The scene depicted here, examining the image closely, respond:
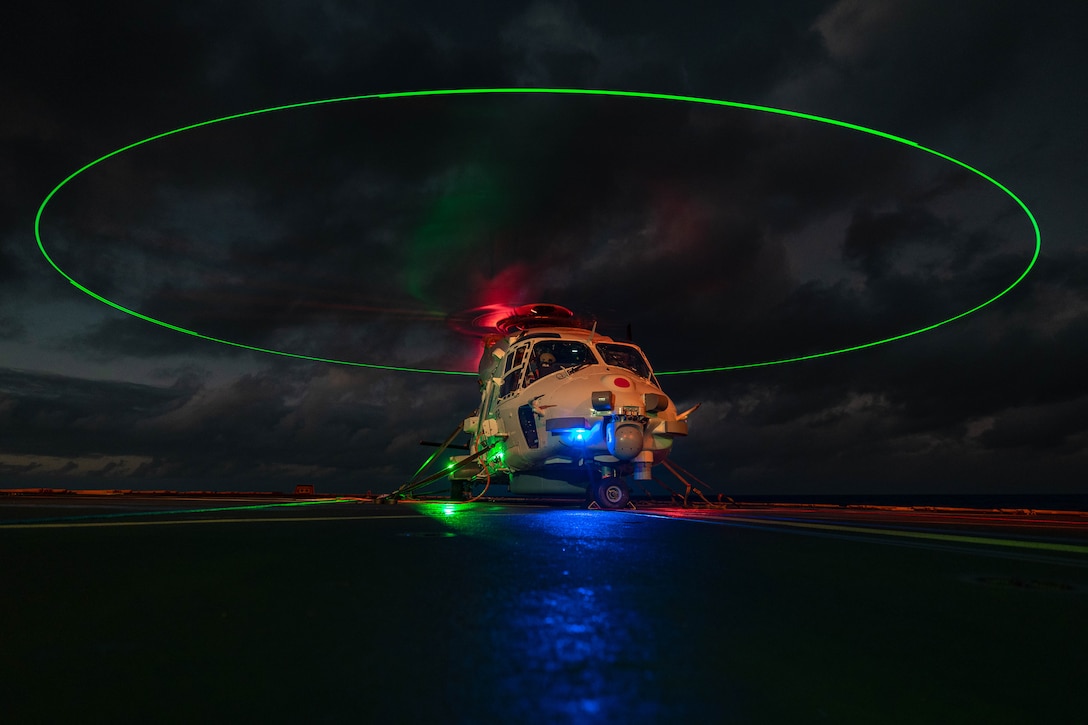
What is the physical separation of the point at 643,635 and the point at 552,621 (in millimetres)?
370

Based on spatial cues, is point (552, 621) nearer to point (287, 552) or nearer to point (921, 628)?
point (921, 628)

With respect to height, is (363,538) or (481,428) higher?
(481,428)

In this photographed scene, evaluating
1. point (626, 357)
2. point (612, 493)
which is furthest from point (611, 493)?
point (626, 357)

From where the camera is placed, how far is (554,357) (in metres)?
18.0

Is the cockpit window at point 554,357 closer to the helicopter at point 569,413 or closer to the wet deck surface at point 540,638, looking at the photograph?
the helicopter at point 569,413

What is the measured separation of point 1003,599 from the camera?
10.5 ft

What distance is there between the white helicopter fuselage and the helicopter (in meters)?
0.02

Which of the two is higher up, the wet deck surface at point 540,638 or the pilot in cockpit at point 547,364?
the pilot in cockpit at point 547,364

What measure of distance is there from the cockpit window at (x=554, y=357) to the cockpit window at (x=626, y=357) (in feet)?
1.59

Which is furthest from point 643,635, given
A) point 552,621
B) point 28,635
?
point 28,635

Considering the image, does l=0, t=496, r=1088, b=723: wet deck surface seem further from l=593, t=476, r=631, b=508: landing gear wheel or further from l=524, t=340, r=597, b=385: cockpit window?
l=524, t=340, r=597, b=385: cockpit window

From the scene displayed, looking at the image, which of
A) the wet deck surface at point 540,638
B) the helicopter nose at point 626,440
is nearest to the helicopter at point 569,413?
the helicopter nose at point 626,440

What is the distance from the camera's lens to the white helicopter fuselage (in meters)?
14.7

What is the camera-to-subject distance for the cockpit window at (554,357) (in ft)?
57.0
